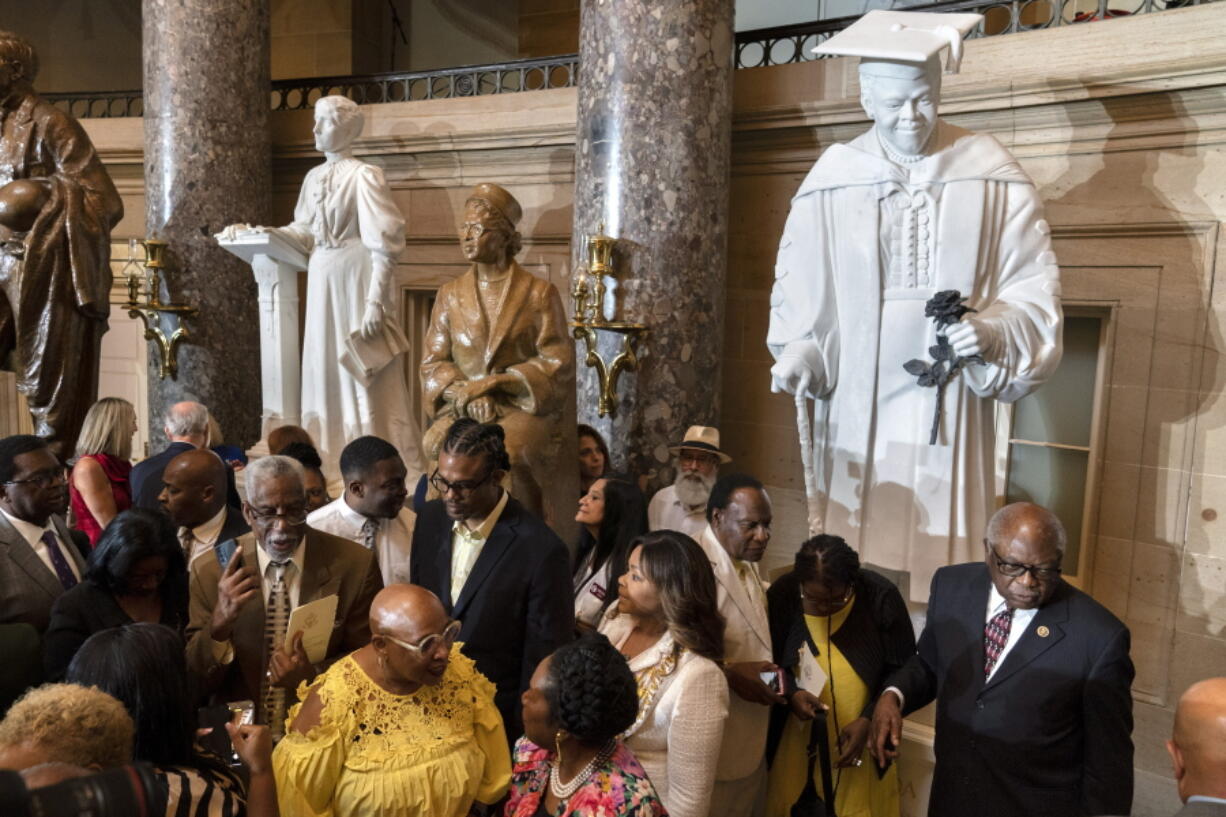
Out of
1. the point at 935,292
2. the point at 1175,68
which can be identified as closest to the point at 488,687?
the point at 935,292

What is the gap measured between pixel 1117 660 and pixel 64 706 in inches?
95.4

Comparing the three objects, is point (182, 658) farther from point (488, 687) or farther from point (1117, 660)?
point (1117, 660)

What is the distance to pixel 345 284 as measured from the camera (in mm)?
6641

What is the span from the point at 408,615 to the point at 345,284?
4.74 metres

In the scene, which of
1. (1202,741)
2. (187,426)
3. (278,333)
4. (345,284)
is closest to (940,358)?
(1202,741)

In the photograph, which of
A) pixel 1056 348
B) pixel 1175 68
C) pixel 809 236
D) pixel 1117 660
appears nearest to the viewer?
pixel 1117 660

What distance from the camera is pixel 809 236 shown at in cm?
425

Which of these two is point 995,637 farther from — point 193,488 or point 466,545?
point 193,488

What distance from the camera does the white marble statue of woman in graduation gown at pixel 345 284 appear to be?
6.45 meters

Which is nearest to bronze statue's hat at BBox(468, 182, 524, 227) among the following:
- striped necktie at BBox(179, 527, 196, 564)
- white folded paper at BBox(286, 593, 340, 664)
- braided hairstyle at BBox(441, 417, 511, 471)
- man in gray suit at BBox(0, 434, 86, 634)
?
braided hairstyle at BBox(441, 417, 511, 471)

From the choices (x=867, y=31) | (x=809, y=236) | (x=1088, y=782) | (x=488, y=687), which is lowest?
(x=1088, y=782)

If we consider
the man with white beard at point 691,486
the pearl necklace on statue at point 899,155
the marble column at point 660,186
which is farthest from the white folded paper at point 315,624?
the marble column at point 660,186

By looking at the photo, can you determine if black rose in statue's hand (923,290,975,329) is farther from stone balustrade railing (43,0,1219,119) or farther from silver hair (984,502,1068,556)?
stone balustrade railing (43,0,1219,119)

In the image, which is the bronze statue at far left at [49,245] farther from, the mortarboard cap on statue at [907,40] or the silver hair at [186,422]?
the mortarboard cap on statue at [907,40]
